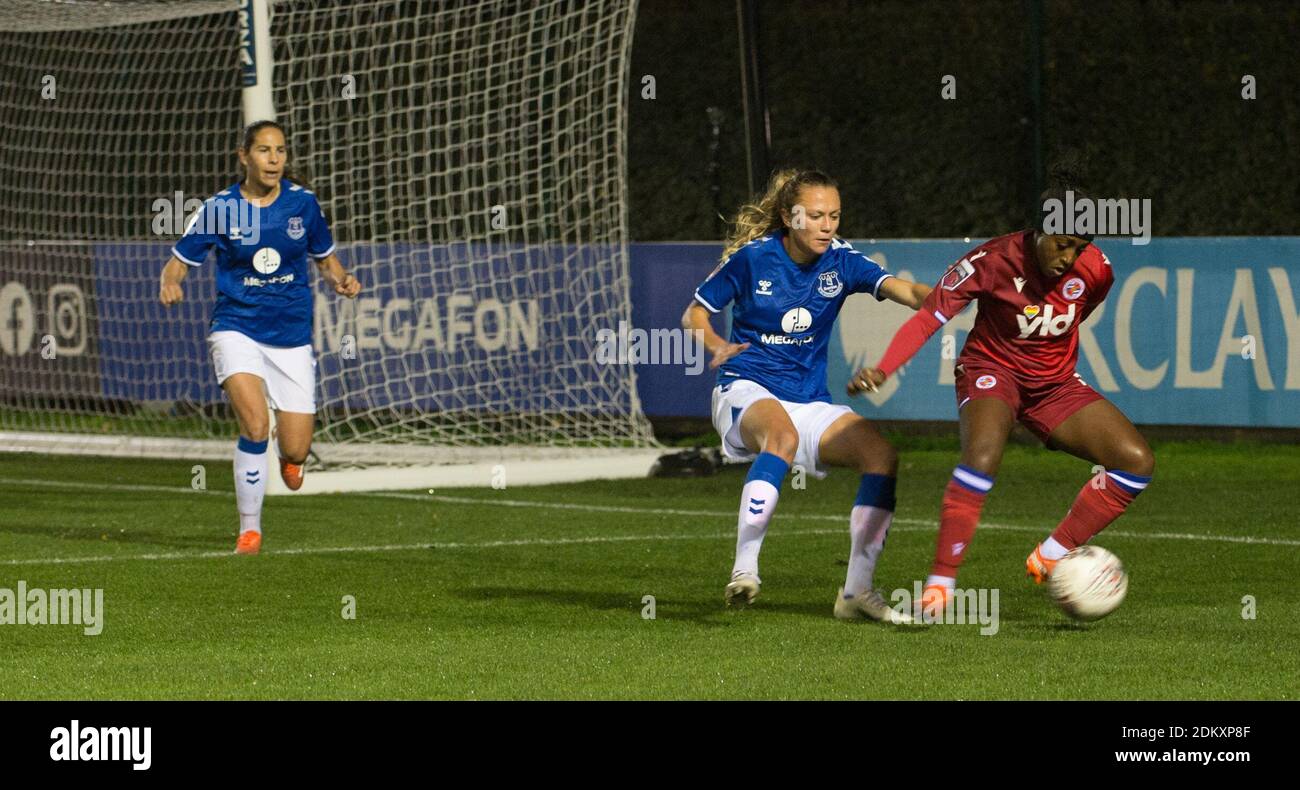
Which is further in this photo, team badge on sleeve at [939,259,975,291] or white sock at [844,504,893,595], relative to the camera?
white sock at [844,504,893,595]

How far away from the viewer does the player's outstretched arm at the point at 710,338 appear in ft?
24.1

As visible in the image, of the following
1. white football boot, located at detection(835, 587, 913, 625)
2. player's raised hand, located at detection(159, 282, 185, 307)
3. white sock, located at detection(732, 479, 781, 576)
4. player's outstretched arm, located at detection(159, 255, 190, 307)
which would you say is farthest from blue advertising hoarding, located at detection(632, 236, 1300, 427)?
white sock, located at detection(732, 479, 781, 576)

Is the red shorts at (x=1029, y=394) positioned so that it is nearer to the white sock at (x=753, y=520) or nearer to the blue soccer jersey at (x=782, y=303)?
the blue soccer jersey at (x=782, y=303)

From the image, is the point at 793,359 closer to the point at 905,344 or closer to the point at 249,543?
the point at 905,344

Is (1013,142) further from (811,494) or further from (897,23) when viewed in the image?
(811,494)

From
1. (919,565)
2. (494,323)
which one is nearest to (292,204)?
(919,565)

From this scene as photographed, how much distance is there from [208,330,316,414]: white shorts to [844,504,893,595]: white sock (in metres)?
3.41

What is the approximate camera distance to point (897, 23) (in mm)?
20359

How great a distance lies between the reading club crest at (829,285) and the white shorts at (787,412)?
1.32ft

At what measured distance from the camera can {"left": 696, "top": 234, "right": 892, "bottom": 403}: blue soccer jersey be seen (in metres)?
7.73

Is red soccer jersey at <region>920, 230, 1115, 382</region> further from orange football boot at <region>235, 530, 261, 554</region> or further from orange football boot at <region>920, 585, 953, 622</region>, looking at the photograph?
orange football boot at <region>235, 530, 261, 554</region>

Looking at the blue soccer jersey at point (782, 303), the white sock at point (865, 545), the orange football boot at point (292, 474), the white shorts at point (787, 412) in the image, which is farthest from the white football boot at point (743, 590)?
the orange football boot at point (292, 474)

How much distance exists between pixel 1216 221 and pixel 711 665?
1220cm

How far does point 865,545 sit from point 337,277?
3480 millimetres
